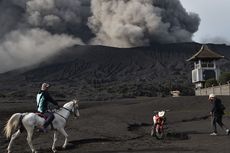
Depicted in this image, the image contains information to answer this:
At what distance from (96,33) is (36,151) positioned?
406 feet

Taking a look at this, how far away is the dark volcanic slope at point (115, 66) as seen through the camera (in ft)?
332

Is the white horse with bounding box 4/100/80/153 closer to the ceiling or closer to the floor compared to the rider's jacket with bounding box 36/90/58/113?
closer to the floor

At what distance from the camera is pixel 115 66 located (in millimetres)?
114250

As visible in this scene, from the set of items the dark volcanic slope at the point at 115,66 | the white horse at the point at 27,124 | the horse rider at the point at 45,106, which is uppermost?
the dark volcanic slope at the point at 115,66

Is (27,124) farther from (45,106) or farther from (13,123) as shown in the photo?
(45,106)

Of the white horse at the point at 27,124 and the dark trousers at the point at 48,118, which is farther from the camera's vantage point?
the dark trousers at the point at 48,118

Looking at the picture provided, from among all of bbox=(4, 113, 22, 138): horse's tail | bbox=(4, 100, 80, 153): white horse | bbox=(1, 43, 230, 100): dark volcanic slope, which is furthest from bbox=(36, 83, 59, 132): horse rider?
bbox=(1, 43, 230, 100): dark volcanic slope

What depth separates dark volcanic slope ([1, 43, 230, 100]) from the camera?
332ft

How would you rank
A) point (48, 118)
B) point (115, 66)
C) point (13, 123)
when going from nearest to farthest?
point (13, 123) < point (48, 118) < point (115, 66)

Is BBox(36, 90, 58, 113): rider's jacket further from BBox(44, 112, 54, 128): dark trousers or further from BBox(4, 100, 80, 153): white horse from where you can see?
BBox(4, 100, 80, 153): white horse

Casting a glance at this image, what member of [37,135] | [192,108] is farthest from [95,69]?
[37,135]

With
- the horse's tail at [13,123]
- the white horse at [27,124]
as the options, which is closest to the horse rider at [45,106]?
the white horse at [27,124]

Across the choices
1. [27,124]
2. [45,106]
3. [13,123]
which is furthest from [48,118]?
[13,123]

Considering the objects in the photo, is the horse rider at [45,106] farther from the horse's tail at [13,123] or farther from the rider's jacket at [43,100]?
the horse's tail at [13,123]
